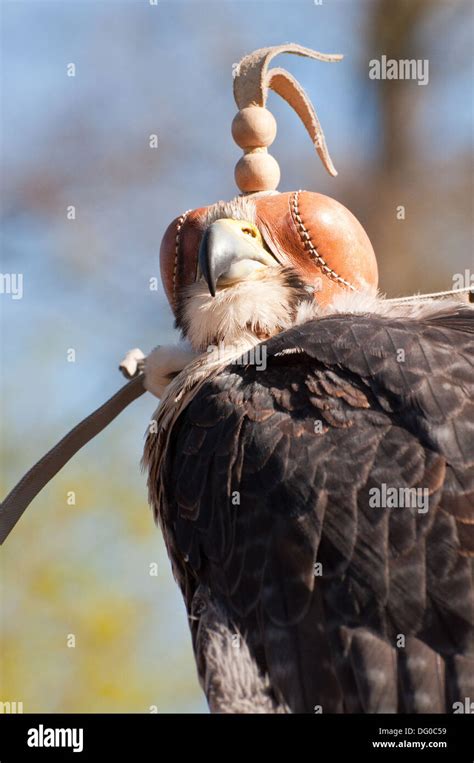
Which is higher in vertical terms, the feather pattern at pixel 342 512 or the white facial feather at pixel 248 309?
the white facial feather at pixel 248 309

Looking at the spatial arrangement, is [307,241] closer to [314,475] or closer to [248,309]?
[248,309]

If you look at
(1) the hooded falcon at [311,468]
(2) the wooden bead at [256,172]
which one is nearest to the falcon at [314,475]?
(1) the hooded falcon at [311,468]

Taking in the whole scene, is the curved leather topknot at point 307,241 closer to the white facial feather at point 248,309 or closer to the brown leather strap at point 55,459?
the white facial feather at point 248,309

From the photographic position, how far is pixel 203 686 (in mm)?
3119

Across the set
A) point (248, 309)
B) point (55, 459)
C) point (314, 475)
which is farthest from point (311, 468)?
point (55, 459)

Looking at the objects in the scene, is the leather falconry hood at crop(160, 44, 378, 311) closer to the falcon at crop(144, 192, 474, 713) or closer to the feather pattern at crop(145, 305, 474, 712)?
the falcon at crop(144, 192, 474, 713)

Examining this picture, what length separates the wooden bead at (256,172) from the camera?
12.2 ft

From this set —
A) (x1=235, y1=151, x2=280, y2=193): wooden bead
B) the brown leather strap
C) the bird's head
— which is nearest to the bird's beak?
the bird's head

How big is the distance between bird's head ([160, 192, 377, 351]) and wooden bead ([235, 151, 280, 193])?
0.11 meters

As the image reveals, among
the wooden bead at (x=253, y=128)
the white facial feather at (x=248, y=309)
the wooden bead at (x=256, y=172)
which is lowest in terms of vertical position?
the white facial feather at (x=248, y=309)

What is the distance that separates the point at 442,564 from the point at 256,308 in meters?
1.13

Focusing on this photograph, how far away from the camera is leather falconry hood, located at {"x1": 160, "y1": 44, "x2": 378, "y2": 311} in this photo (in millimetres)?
3562
